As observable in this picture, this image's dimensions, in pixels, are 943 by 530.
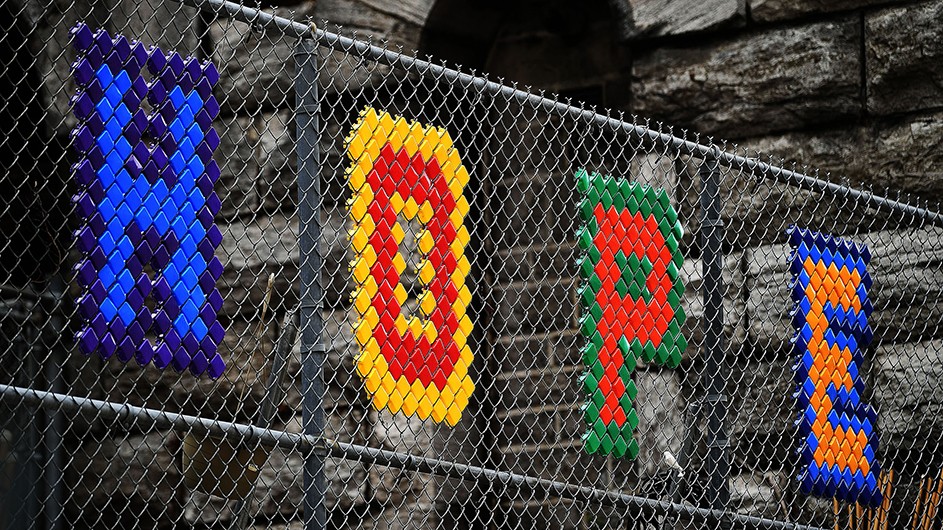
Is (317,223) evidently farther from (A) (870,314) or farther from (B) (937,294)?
(B) (937,294)

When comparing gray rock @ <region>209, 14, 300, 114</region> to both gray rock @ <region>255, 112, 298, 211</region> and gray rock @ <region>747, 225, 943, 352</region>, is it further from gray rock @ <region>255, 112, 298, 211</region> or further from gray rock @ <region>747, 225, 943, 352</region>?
gray rock @ <region>747, 225, 943, 352</region>

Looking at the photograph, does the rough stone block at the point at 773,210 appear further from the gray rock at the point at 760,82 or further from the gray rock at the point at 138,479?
the gray rock at the point at 138,479

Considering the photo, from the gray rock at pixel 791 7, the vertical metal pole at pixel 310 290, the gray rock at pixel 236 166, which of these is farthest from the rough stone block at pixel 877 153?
the vertical metal pole at pixel 310 290

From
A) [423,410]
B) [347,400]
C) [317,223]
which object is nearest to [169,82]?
[317,223]

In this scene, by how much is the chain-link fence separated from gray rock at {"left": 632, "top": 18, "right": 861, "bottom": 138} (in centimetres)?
16

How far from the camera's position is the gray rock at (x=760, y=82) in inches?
202

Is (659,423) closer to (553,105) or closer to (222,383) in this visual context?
(553,105)

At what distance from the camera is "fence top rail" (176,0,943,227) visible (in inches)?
125

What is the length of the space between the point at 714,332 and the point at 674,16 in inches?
61.4

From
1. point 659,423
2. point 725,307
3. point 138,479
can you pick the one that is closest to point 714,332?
point 659,423

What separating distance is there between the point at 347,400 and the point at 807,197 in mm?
1907

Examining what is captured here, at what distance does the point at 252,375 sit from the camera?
18.2 feet

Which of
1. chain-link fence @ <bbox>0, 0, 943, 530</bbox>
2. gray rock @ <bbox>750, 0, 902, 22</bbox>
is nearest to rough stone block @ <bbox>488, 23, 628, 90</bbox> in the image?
chain-link fence @ <bbox>0, 0, 943, 530</bbox>

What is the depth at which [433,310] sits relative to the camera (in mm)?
3551
